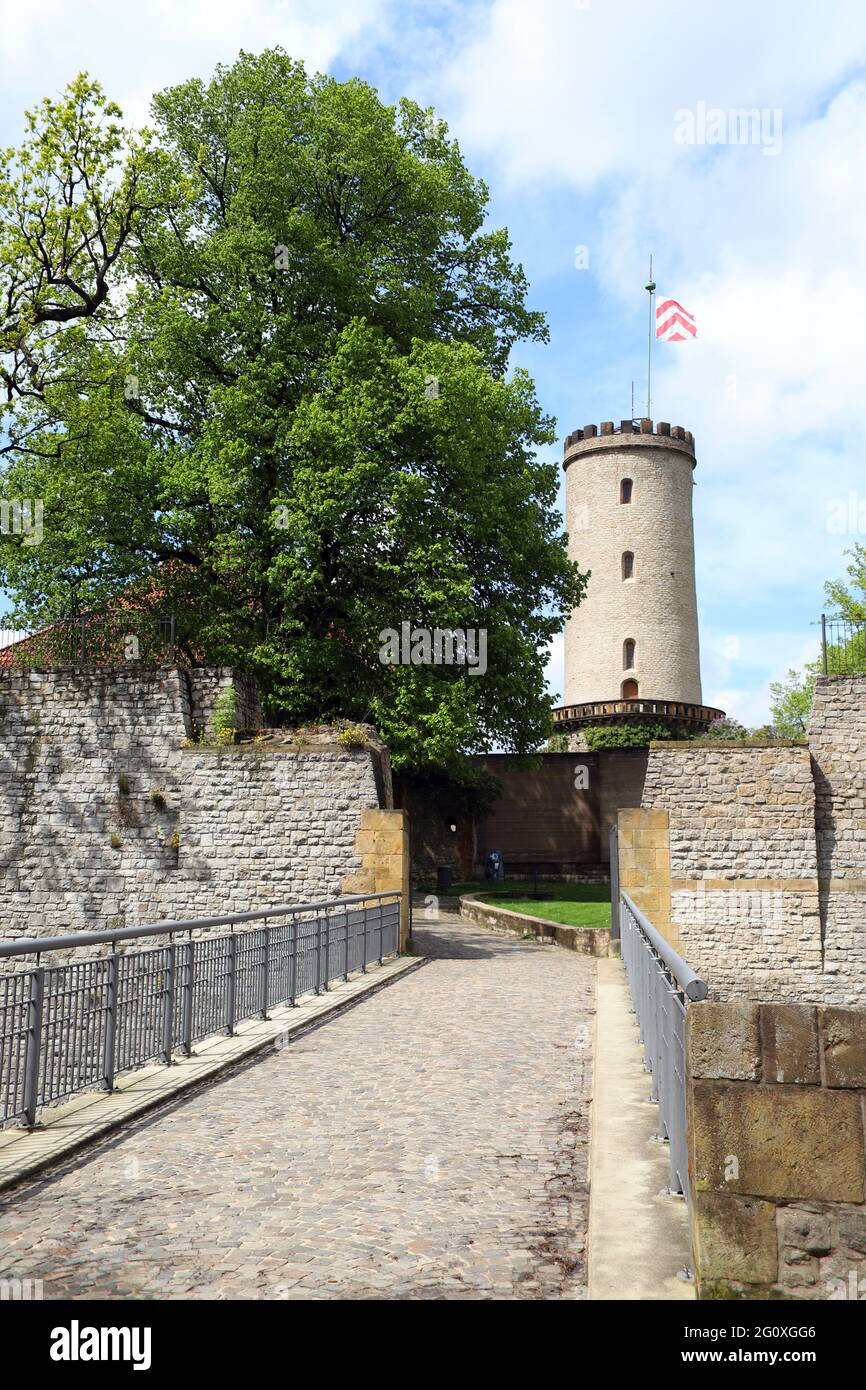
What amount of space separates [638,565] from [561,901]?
2091cm

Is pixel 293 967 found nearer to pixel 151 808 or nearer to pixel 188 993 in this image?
pixel 188 993

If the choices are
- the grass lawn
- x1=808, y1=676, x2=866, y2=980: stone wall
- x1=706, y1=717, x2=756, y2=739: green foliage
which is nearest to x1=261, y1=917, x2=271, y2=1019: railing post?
the grass lawn

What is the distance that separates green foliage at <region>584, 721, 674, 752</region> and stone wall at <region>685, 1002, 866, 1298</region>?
3677 centimetres

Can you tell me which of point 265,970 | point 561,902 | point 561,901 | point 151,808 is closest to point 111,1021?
point 265,970

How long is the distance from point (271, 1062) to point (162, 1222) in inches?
163

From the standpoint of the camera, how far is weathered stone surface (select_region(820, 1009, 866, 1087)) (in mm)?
3982

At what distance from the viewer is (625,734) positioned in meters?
41.3

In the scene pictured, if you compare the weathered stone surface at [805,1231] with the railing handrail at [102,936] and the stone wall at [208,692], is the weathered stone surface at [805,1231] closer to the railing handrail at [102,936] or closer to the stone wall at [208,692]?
the railing handrail at [102,936]

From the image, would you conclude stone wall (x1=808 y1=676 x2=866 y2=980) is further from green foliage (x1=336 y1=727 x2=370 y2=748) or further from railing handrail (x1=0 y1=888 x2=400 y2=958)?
railing handrail (x1=0 y1=888 x2=400 y2=958)

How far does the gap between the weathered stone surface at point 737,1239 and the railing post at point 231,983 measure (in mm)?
7009

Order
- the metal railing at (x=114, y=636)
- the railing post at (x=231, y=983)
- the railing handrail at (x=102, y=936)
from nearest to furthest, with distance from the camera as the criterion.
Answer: the railing handrail at (x=102, y=936)
the railing post at (x=231, y=983)
the metal railing at (x=114, y=636)

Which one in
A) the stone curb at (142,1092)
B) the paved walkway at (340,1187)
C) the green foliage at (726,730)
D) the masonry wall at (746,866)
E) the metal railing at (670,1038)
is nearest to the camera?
the paved walkway at (340,1187)

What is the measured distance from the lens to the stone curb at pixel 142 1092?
6523 mm

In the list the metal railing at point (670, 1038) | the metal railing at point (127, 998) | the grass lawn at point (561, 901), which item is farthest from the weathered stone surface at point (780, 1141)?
the grass lawn at point (561, 901)
